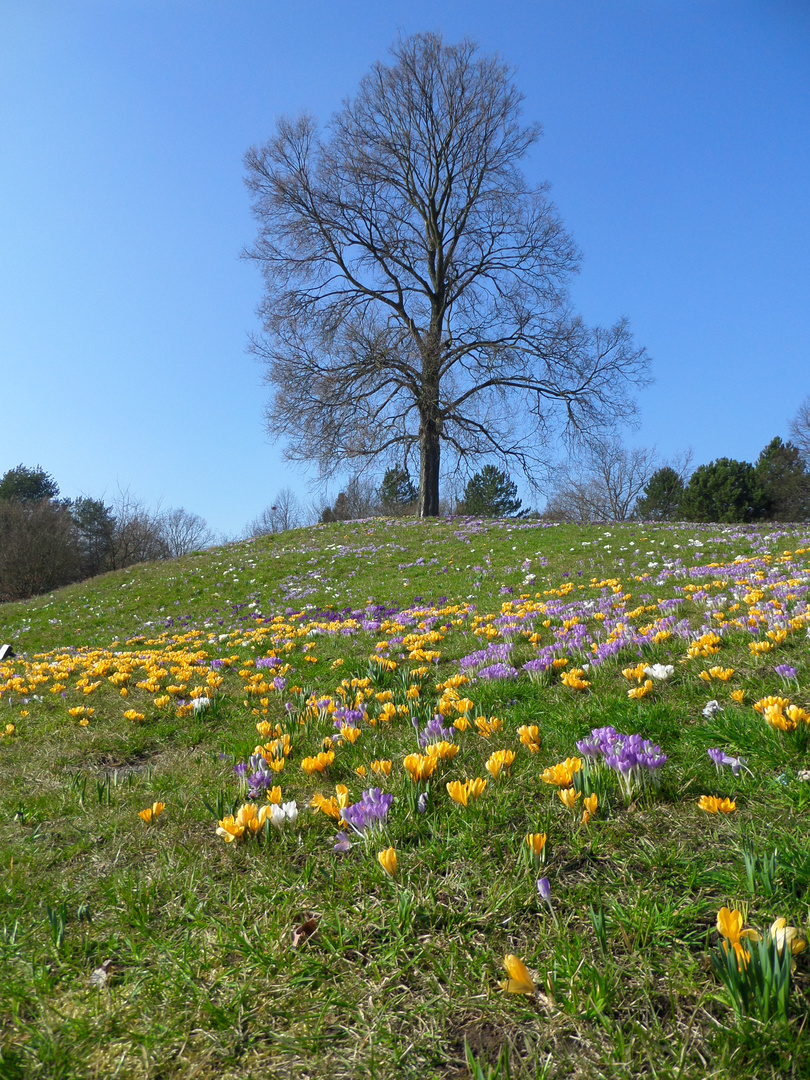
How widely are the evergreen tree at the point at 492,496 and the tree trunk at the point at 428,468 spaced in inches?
1036

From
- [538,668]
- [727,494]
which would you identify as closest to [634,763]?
[538,668]

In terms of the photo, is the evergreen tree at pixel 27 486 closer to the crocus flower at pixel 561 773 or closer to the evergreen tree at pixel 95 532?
the evergreen tree at pixel 95 532

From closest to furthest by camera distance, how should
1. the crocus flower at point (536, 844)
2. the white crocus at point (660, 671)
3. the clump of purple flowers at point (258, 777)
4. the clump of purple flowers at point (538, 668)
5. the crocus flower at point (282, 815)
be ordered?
the crocus flower at point (536, 844), the crocus flower at point (282, 815), the clump of purple flowers at point (258, 777), the white crocus at point (660, 671), the clump of purple flowers at point (538, 668)

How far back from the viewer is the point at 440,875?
2047mm

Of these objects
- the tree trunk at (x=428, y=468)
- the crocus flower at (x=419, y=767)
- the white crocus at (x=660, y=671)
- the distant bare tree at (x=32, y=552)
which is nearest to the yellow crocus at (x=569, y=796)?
the crocus flower at (x=419, y=767)

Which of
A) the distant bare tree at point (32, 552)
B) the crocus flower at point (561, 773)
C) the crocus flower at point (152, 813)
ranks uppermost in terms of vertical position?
the distant bare tree at point (32, 552)

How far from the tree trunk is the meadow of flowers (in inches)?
797

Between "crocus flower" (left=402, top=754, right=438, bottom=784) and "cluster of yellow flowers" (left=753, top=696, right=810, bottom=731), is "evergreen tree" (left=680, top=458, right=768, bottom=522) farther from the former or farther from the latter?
"crocus flower" (left=402, top=754, right=438, bottom=784)

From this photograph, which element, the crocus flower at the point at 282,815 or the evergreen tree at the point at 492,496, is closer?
the crocus flower at the point at 282,815

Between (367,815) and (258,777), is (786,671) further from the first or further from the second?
(258,777)

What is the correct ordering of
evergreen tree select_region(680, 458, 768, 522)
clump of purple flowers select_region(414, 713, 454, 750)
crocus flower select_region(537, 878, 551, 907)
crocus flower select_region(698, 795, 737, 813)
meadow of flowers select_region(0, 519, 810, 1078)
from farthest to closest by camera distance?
evergreen tree select_region(680, 458, 768, 522), clump of purple flowers select_region(414, 713, 454, 750), crocus flower select_region(698, 795, 737, 813), crocus flower select_region(537, 878, 551, 907), meadow of flowers select_region(0, 519, 810, 1078)

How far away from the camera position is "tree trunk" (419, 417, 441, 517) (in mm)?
24781

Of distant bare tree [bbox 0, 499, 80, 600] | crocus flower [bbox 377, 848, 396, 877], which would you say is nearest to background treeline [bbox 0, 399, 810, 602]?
distant bare tree [bbox 0, 499, 80, 600]

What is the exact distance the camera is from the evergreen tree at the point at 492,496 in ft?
174
